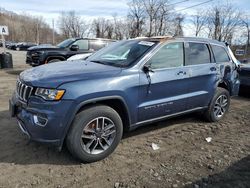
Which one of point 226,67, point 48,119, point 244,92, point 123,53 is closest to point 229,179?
point 48,119

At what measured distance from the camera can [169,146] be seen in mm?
4188

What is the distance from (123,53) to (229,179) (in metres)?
2.44

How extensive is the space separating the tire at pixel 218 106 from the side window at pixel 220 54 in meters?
0.60

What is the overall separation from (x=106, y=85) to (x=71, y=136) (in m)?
0.80

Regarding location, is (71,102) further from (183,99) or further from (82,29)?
(82,29)

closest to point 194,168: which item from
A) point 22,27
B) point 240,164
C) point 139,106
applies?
point 240,164

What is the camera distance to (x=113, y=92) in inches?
140

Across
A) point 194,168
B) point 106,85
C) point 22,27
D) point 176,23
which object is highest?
point 22,27

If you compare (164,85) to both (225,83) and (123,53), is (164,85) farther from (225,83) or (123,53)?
(225,83)

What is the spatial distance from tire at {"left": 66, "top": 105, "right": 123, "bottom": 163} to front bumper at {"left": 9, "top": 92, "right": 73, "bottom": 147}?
159 mm

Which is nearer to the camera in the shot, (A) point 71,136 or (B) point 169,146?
(A) point 71,136

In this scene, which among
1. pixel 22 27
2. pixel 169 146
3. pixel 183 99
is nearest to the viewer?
pixel 169 146

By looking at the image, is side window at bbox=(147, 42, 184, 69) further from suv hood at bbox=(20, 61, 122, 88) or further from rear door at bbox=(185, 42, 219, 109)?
suv hood at bbox=(20, 61, 122, 88)

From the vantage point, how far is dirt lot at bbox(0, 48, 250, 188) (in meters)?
3.18
